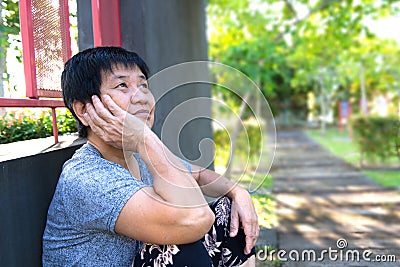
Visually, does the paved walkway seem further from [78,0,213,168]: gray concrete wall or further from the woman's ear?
the woman's ear

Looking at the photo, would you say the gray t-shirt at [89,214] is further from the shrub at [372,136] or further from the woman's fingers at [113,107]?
→ the shrub at [372,136]

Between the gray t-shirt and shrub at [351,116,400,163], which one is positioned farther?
shrub at [351,116,400,163]

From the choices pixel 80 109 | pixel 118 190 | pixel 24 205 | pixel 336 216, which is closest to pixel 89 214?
pixel 118 190

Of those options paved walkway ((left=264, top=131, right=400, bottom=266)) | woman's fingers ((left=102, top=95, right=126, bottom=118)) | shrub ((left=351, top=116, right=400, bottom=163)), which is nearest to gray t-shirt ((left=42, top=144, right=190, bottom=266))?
woman's fingers ((left=102, top=95, right=126, bottom=118))

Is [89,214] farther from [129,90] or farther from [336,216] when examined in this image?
[336,216]

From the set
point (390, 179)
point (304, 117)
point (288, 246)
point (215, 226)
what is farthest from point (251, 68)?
point (304, 117)

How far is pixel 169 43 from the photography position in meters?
3.59

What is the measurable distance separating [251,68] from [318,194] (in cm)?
330

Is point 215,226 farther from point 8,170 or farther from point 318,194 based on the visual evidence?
point 318,194

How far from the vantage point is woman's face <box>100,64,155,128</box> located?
1.72m

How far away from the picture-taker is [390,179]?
7.10m

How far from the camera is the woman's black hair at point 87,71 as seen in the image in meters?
1.72

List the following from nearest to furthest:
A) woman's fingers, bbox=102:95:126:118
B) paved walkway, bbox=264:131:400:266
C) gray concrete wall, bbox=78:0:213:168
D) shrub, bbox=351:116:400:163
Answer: woman's fingers, bbox=102:95:126:118 → gray concrete wall, bbox=78:0:213:168 → paved walkway, bbox=264:131:400:266 → shrub, bbox=351:116:400:163

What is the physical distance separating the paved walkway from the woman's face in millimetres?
1816
